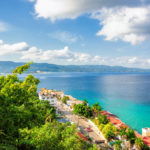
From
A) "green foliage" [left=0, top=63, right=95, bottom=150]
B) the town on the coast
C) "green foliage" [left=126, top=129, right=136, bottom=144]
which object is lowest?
the town on the coast

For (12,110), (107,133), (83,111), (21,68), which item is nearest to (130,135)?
(107,133)

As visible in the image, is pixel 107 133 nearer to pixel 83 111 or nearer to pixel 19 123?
pixel 83 111

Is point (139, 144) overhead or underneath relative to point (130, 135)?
underneath

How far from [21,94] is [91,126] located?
23.3 metres

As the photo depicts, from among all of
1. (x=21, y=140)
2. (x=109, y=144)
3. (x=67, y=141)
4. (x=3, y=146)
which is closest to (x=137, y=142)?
(x=109, y=144)

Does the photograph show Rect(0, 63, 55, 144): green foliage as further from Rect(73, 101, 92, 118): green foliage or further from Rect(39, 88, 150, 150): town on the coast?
Rect(73, 101, 92, 118): green foliage

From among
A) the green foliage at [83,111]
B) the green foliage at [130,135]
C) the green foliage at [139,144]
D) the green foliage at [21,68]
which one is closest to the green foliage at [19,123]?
the green foliage at [21,68]

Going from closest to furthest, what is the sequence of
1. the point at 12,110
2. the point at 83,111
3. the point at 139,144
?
1. the point at 12,110
2. the point at 139,144
3. the point at 83,111

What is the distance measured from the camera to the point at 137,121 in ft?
113

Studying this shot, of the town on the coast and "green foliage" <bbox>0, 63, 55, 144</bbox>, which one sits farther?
→ the town on the coast

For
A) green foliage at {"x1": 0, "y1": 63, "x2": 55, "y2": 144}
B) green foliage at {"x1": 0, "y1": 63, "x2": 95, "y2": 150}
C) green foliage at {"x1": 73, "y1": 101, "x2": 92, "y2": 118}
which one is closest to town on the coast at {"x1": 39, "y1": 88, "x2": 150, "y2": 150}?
green foliage at {"x1": 73, "y1": 101, "x2": 92, "y2": 118}

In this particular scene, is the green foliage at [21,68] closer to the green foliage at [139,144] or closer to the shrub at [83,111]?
the green foliage at [139,144]

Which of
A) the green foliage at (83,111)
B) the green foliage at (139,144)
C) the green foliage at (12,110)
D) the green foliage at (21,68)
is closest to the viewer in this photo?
the green foliage at (12,110)

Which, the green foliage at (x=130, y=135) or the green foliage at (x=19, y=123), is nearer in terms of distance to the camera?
the green foliage at (x=19, y=123)
